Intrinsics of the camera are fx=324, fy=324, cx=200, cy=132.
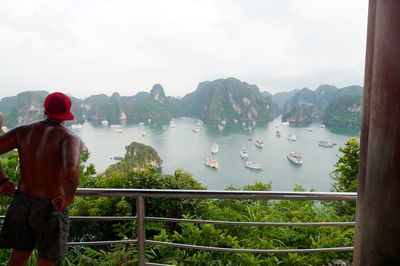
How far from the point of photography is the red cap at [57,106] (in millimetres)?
1476

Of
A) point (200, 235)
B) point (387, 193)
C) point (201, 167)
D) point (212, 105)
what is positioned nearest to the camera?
point (387, 193)

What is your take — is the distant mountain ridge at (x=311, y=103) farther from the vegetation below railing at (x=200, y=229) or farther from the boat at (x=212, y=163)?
the vegetation below railing at (x=200, y=229)

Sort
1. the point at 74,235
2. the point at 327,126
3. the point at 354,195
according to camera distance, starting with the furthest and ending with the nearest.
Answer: the point at 327,126
the point at 74,235
the point at 354,195

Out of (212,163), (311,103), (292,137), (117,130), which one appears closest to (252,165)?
(212,163)

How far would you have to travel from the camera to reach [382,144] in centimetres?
116

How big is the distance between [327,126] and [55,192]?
57507 mm

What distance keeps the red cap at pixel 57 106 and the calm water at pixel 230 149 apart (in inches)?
1297

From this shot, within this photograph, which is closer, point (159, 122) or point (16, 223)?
point (16, 223)

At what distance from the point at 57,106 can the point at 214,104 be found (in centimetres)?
6957

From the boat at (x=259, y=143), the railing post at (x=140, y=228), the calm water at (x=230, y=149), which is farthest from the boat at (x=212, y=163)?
the railing post at (x=140, y=228)

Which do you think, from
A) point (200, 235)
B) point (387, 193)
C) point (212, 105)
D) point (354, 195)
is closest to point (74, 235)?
point (200, 235)

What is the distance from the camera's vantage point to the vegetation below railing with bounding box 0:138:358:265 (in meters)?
2.69

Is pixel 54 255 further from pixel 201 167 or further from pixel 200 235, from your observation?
pixel 201 167

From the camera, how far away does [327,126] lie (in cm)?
5456
